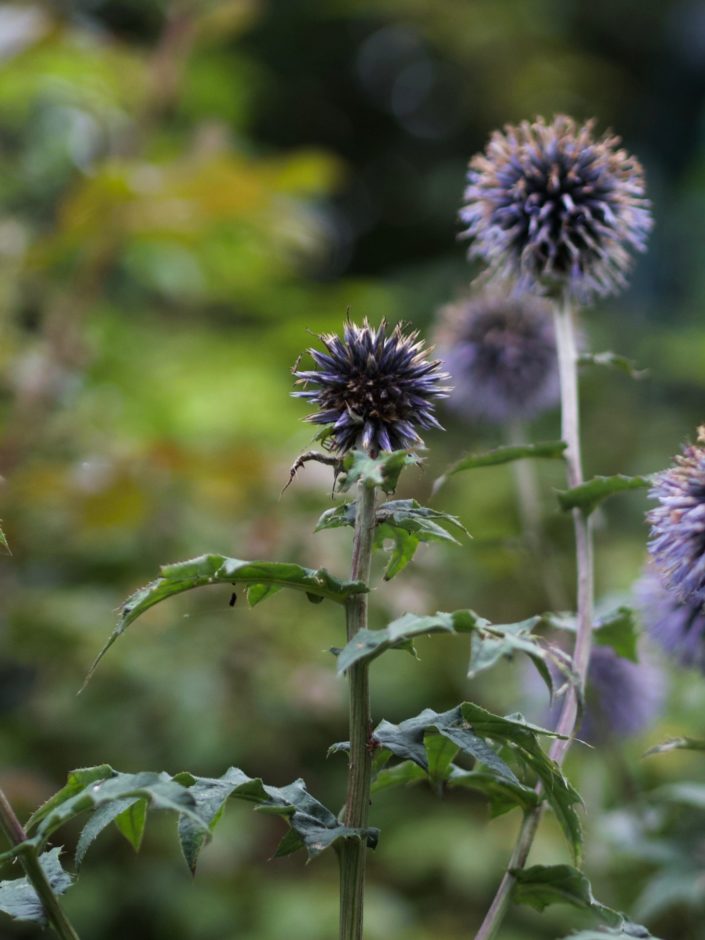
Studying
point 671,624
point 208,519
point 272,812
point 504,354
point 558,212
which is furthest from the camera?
point 208,519

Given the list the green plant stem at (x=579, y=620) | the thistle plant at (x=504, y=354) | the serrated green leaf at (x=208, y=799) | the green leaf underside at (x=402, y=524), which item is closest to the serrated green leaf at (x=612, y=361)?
the green plant stem at (x=579, y=620)

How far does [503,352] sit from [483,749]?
112 centimetres

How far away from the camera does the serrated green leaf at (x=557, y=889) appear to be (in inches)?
29.0

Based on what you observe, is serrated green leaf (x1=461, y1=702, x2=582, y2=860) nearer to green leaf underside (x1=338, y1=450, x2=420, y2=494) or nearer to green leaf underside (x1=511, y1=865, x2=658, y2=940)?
green leaf underside (x1=511, y1=865, x2=658, y2=940)

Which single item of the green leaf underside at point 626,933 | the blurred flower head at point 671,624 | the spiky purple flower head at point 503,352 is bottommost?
the green leaf underside at point 626,933

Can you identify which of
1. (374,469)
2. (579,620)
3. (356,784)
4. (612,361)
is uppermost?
(612,361)

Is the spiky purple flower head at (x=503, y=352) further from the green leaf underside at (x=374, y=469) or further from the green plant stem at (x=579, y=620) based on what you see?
the green leaf underside at (x=374, y=469)

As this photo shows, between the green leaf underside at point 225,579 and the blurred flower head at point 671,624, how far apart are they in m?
0.68

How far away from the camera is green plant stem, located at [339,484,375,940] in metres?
0.72

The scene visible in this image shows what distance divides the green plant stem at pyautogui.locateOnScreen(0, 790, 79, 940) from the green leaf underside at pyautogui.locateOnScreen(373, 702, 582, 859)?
0.76 ft

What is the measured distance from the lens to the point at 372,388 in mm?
822

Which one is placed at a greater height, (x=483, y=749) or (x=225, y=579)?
(x=225, y=579)

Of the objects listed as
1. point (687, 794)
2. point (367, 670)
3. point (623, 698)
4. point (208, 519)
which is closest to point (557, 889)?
point (367, 670)

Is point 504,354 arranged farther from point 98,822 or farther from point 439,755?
point 98,822
